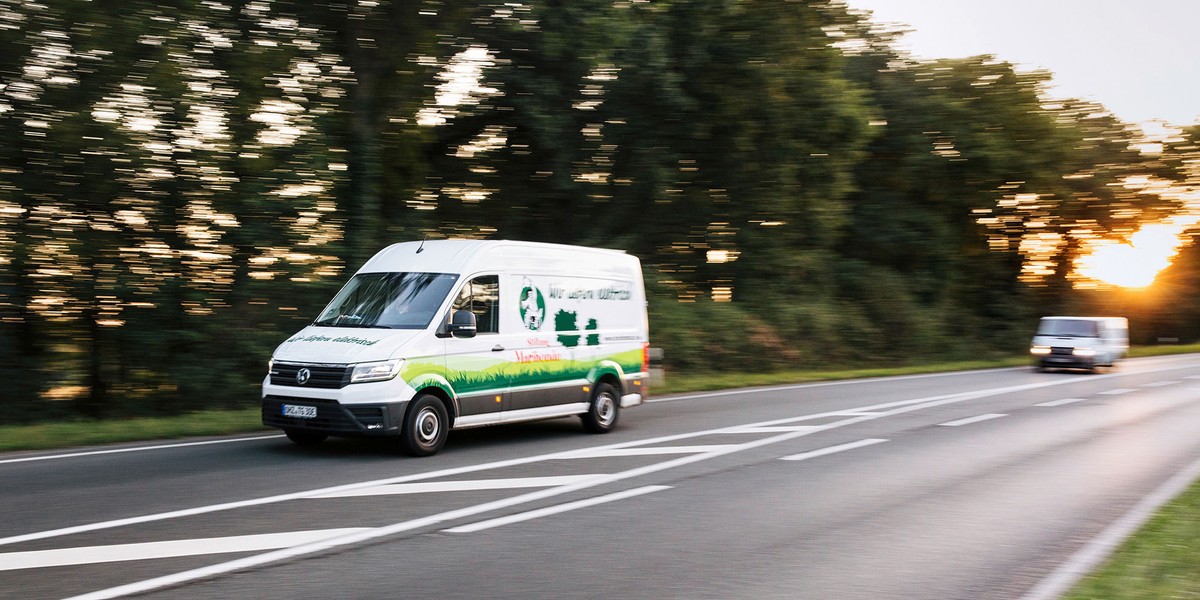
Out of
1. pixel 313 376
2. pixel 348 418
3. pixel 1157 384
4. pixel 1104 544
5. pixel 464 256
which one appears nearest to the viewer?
pixel 1104 544

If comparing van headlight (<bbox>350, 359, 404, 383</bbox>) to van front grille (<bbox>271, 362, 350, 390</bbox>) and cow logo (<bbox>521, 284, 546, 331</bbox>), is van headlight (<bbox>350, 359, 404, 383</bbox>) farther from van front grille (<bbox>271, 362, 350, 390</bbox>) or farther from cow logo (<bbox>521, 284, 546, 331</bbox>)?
cow logo (<bbox>521, 284, 546, 331</bbox>)

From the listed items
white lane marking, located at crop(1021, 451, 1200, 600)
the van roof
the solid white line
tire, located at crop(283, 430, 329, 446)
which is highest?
the van roof

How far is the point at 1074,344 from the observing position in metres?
31.8

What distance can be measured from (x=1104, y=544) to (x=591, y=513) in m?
3.81

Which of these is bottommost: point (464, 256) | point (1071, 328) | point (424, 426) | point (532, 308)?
point (424, 426)

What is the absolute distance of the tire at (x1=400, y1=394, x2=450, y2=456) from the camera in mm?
11266

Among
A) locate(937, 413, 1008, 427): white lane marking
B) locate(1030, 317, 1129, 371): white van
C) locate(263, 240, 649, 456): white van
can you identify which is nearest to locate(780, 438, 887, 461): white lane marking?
locate(937, 413, 1008, 427): white lane marking

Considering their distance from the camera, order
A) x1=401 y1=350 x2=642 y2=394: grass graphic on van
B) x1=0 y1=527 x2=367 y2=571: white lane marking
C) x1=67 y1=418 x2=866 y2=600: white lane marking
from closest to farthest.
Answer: x1=67 y1=418 x2=866 y2=600: white lane marking, x1=0 y1=527 x2=367 y2=571: white lane marking, x1=401 y1=350 x2=642 y2=394: grass graphic on van

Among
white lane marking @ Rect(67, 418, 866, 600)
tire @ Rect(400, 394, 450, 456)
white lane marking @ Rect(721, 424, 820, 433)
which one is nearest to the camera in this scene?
white lane marking @ Rect(67, 418, 866, 600)

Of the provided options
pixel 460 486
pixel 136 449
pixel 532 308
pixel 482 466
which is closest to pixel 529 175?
pixel 532 308

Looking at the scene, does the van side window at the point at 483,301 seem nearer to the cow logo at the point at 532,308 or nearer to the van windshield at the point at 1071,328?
the cow logo at the point at 532,308

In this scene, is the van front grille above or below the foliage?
below

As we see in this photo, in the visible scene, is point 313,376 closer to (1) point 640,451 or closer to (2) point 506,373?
(2) point 506,373

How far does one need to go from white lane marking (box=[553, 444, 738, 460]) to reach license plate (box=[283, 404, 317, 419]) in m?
2.61
